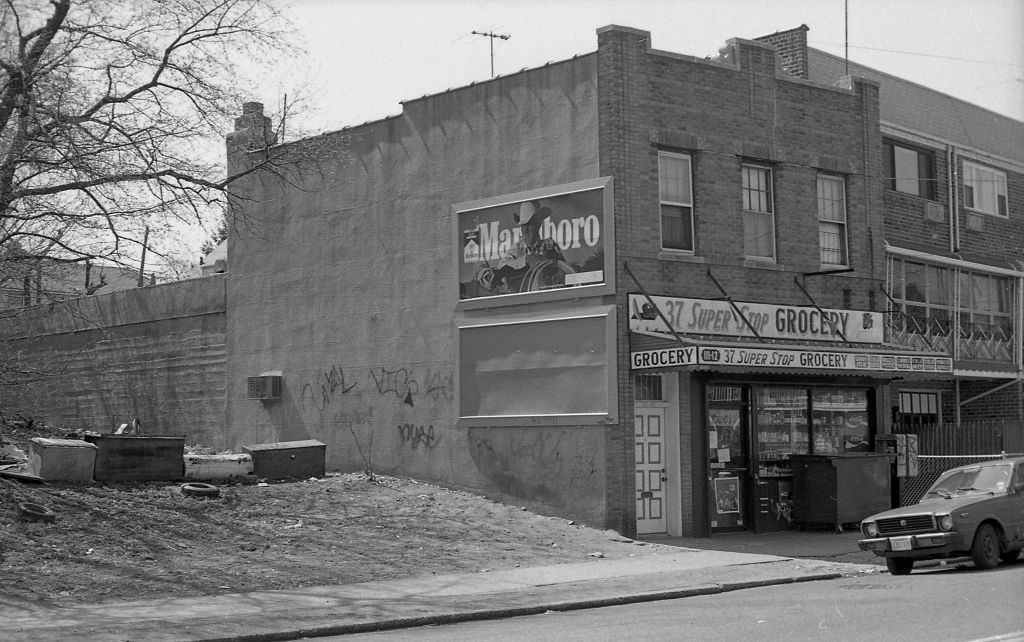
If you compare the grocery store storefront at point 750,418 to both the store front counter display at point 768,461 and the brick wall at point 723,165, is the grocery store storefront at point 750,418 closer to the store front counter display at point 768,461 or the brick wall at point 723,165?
the store front counter display at point 768,461

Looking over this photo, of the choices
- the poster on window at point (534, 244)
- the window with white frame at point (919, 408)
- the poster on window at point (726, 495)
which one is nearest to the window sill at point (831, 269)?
the poster on window at point (726, 495)

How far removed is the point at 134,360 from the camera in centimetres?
2819

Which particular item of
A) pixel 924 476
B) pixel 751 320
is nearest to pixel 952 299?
pixel 924 476

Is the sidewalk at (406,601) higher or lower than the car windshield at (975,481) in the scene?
lower

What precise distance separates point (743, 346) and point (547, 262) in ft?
12.0

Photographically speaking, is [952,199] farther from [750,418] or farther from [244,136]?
[244,136]

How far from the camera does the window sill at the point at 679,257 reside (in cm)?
2008

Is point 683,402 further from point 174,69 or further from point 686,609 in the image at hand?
point 174,69

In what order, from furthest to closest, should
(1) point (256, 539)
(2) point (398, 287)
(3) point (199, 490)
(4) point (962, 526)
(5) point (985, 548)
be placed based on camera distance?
(2) point (398, 287)
(3) point (199, 490)
(1) point (256, 539)
(5) point (985, 548)
(4) point (962, 526)

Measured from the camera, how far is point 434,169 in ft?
73.1

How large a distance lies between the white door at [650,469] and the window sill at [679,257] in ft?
8.42

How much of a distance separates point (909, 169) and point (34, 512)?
19420 millimetres

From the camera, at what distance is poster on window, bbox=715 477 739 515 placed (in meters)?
20.4

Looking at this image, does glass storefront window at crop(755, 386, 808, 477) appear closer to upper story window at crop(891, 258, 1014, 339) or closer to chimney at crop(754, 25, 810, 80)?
upper story window at crop(891, 258, 1014, 339)
